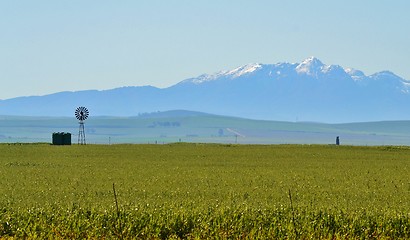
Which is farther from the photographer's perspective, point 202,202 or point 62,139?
point 62,139

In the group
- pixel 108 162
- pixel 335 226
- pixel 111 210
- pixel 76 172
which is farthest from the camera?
pixel 108 162

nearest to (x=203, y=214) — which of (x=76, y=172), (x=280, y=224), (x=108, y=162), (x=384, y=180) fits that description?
(x=280, y=224)

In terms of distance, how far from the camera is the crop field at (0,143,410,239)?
24297 mm

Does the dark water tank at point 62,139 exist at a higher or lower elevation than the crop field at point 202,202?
higher

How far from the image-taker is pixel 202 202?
101ft

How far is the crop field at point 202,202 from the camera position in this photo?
24297mm

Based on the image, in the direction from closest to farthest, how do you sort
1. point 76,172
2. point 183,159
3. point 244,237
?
point 244,237 < point 76,172 < point 183,159

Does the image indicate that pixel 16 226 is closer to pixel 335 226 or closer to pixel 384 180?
pixel 335 226

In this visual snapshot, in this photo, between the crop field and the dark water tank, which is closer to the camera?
the crop field

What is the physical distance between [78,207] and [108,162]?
104 feet

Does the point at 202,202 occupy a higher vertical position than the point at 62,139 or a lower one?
lower

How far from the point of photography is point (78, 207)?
93.4 ft

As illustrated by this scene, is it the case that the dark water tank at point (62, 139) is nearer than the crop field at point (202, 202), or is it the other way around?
the crop field at point (202, 202)

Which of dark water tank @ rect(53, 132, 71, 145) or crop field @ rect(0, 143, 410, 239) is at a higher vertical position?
dark water tank @ rect(53, 132, 71, 145)
